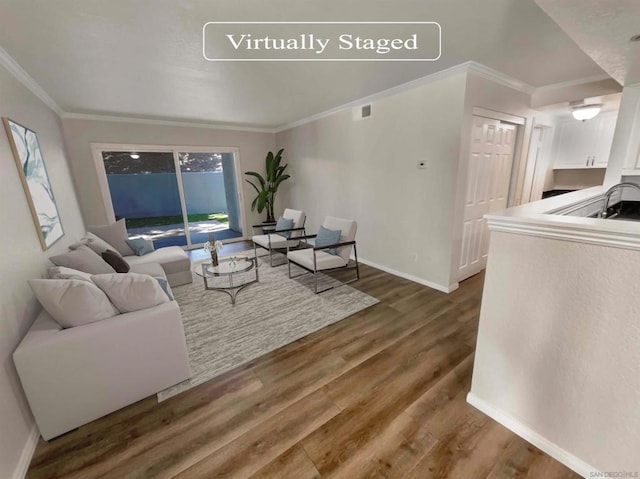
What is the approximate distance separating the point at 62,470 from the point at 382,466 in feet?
5.69

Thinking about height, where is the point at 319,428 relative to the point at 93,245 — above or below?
below

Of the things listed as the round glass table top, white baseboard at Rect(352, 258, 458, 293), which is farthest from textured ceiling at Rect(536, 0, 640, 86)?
the round glass table top

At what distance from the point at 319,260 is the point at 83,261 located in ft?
7.98

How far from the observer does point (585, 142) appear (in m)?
4.62

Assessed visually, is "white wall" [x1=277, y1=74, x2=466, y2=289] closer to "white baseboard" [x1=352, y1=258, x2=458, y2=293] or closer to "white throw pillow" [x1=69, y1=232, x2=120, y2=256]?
"white baseboard" [x1=352, y1=258, x2=458, y2=293]

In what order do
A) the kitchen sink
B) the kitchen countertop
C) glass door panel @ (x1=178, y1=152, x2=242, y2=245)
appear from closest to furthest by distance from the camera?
1. the kitchen countertop
2. the kitchen sink
3. glass door panel @ (x1=178, y1=152, x2=242, y2=245)

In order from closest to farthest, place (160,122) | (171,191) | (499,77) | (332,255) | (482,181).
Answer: (499,77)
(482,181)
(332,255)
(160,122)
(171,191)

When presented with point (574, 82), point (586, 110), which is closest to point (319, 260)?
point (574, 82)

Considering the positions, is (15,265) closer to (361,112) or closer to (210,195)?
(361,112)

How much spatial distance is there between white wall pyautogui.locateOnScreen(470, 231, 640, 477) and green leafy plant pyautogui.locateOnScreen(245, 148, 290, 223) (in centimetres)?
514

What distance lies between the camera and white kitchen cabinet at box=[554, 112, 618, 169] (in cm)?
445

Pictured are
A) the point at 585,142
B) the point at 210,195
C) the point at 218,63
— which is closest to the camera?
the point at 218,63

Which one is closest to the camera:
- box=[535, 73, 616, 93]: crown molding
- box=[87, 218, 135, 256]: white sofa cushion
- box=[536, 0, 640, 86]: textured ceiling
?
box=[536, 0, 640, 86]: textured ceiling

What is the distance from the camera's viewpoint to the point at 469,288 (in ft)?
10.9
